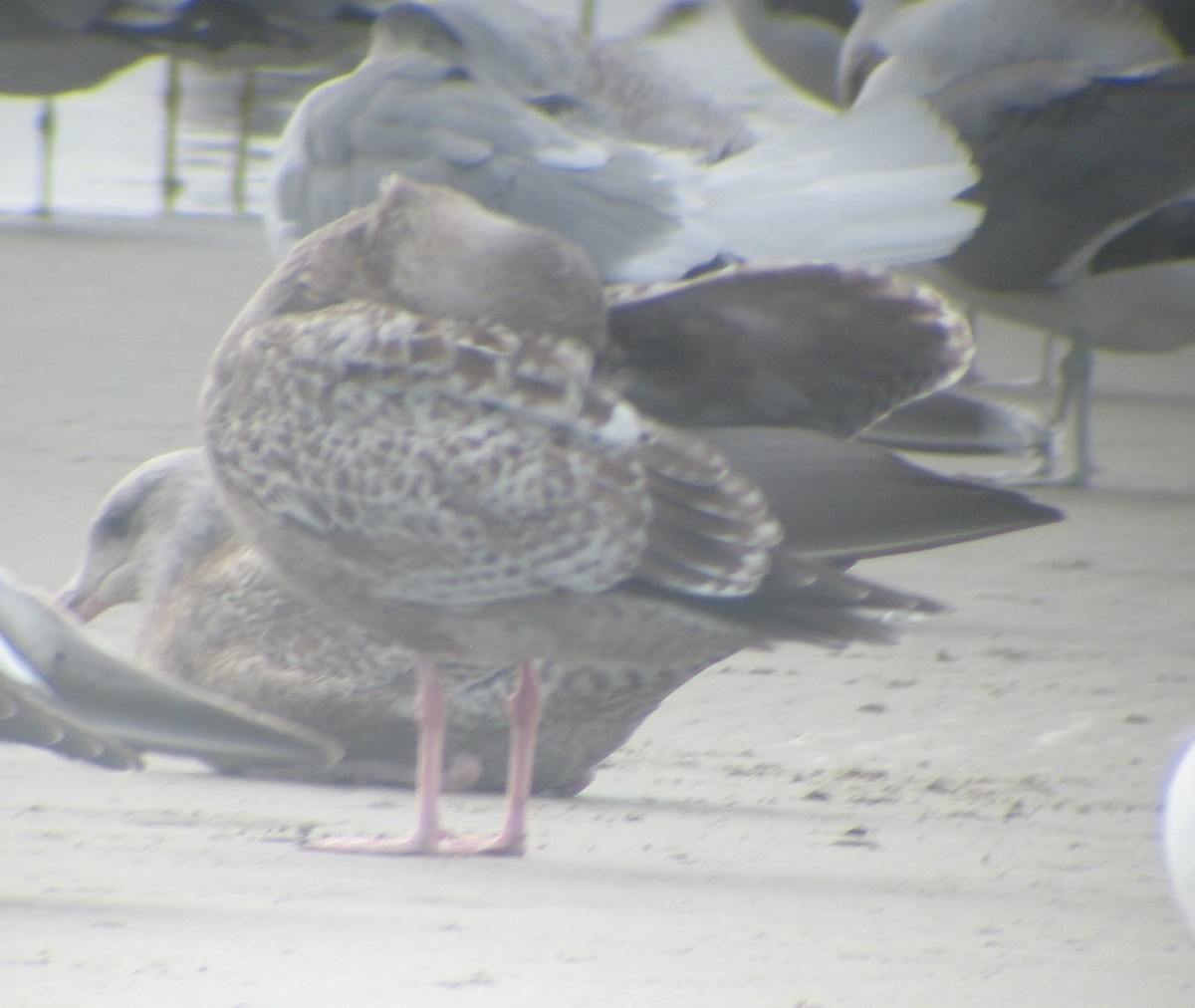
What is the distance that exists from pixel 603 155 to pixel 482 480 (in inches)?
114

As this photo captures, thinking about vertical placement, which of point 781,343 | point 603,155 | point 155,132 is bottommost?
point 155,132

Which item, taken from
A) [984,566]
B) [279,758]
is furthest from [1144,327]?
[279,758]

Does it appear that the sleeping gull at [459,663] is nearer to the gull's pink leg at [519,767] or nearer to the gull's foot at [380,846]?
the gull's pink leg at [519,767]

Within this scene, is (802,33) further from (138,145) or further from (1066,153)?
(1066,153)

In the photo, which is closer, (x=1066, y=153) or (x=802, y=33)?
(x=1066, y=153)

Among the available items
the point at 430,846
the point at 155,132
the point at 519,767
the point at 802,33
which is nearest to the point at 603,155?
the point at 519,767

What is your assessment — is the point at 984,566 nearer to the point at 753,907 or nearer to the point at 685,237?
the point at 685,237

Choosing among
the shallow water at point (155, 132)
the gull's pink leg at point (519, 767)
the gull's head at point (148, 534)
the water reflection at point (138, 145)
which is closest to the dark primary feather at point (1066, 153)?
the shallow water at point (155, 132)

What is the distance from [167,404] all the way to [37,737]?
520cm

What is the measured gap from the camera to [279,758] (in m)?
3.61

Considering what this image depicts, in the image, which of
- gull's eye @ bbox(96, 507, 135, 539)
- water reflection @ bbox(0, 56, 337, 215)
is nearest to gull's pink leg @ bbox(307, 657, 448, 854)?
gull's eye @ bbox(96, 507, 135, 539)

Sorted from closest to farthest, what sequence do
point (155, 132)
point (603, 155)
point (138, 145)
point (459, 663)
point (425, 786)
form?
point (425, 786) → point (459, 663) → point (603, 155) → point (138, 145) → point (155, 132)

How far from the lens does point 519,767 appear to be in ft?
13.0

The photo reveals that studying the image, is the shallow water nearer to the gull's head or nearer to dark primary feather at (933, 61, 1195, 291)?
dark primary feather at (933, 61, 1195, 291)
